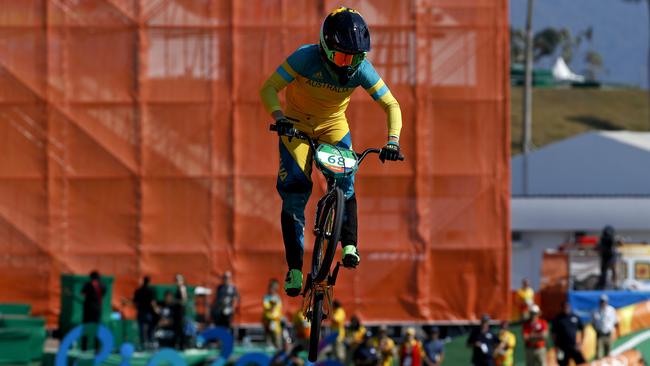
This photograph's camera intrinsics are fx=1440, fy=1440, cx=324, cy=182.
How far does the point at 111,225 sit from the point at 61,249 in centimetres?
112

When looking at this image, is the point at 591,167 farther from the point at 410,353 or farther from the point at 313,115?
the point at 313,115

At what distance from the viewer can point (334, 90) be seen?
1040 cm

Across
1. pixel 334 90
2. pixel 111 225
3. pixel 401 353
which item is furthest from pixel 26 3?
pixel 334 90

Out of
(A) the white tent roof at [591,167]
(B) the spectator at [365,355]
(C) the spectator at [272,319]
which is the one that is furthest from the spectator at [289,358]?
(A) the white tent roof at [591,167]

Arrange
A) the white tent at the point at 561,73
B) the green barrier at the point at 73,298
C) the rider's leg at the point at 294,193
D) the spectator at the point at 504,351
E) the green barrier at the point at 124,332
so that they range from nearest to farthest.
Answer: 1. the rider's leg at the point at 294,193
2. the spectator at the point at 504,351
3. the green barrier at the point at 124,332
4. the green barrier at the point at 73,298
5. the white tent at the point at 561,73

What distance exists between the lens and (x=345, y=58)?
32.9ft

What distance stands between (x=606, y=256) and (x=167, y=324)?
440 inches

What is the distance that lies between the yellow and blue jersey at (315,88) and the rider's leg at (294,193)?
9.3 inches

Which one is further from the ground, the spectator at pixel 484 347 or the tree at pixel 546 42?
the tree at pixel 546 42

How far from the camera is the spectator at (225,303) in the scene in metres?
27.1

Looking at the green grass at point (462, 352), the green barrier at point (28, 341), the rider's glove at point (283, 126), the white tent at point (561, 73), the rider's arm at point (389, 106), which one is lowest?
the green grass at point (462, 352)

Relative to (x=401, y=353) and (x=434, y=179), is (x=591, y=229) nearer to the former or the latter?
(x=434, y=179)

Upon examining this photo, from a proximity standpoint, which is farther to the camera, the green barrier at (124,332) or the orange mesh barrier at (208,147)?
the orange mesh barrier at (208,147)

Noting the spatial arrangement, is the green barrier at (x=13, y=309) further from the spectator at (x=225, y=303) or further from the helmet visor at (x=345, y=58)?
the helmet visor at (x=345, y=58)
